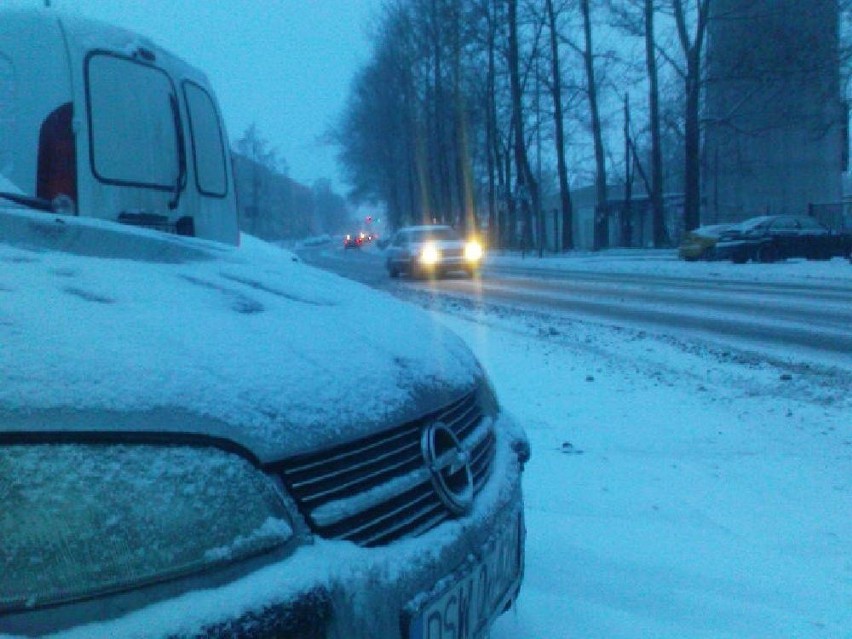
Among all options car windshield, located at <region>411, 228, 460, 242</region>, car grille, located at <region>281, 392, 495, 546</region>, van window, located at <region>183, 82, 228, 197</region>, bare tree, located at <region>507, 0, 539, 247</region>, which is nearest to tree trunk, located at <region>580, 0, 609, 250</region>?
bare tree, located at <region>507, 0, 539, 247</region>

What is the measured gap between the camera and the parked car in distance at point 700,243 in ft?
87.8

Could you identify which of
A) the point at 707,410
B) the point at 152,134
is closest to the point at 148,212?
the point at 152,134

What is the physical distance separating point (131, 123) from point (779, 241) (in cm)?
2478

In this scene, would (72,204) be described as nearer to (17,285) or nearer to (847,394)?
(17,285)

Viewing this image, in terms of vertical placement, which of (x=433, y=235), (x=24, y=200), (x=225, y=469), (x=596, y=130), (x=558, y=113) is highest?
(x=558, y=113)

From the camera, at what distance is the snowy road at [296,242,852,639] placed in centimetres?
278

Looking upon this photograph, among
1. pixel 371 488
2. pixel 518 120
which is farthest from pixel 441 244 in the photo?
pixel 371 488

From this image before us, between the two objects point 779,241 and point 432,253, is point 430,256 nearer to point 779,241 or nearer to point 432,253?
point 432,253

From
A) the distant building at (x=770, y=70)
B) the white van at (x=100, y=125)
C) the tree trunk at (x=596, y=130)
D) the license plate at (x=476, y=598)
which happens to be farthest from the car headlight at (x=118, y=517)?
the tree trunk at (x=596, y=130)

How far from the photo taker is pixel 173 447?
4.59 ft

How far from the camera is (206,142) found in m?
4.88

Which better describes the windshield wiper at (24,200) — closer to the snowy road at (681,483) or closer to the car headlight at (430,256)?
the snowy road at (681,483)

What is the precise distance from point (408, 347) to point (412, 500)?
537 mm

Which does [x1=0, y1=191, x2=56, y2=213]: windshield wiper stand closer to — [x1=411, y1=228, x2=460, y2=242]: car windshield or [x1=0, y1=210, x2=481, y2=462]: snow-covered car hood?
[x1=0, y1=210, x2=481, y2=462]: snow-covered car hood
